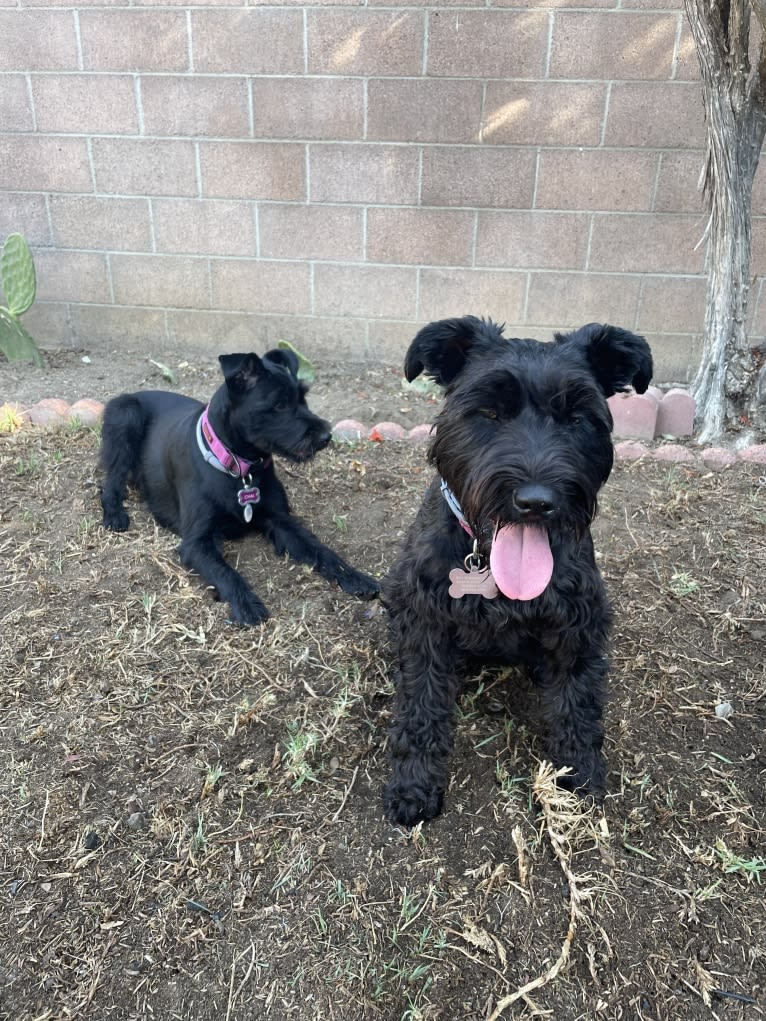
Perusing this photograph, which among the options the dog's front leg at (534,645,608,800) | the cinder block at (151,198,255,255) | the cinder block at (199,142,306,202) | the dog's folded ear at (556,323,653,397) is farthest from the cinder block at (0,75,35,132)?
the dog's front leg at (534,645,608,800)

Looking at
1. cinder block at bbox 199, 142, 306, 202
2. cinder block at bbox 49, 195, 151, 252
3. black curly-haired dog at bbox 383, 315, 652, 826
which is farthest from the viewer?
cinder block at bbox 49, 195, 151, 252

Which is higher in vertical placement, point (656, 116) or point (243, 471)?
point (656, 116)

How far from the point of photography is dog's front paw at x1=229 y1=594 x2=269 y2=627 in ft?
10.6

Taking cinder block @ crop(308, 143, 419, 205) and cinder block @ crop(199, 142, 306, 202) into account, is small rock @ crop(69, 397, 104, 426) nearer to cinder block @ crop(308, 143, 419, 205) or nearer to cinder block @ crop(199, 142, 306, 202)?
cinder block @ crop(199, 142, 306, 202)

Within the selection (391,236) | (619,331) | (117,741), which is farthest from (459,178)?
(117,741)

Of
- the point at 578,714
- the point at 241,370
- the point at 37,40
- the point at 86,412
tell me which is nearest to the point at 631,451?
the point at 241,370

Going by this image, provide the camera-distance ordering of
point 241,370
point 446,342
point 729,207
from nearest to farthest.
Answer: point 446,342
point 241,370
point 729,207

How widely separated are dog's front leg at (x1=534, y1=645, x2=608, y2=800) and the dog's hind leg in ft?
8.40

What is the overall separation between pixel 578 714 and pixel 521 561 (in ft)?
2.04

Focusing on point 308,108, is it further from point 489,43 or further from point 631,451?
point 631,451

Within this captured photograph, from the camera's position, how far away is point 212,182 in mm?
5727

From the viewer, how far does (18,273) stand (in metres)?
5.57

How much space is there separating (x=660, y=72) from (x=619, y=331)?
12.9 ft

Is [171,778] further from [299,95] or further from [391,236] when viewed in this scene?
[299,95]
